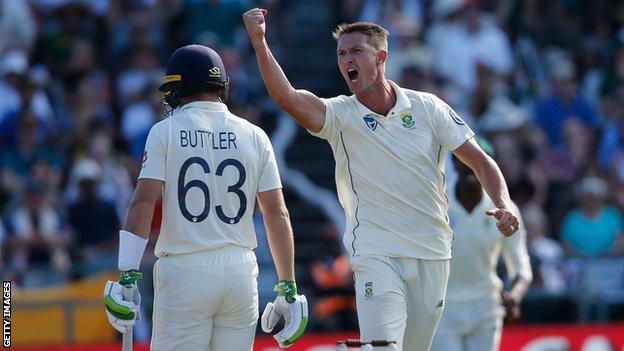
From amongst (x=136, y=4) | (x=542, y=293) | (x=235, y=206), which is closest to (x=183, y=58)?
(x=235, y=206)

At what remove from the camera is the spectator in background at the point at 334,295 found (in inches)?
593

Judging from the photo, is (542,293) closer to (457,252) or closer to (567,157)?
(567,157)

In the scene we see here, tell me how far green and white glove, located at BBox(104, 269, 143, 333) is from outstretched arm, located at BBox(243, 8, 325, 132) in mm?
1360

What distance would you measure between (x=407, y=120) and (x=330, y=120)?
1.58ft

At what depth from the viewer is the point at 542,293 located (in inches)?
615

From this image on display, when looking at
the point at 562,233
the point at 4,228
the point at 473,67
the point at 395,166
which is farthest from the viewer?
the point at 473,67

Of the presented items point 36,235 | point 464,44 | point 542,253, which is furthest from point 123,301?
point 464,44

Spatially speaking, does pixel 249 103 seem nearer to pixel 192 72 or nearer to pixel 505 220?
pixel 192 72

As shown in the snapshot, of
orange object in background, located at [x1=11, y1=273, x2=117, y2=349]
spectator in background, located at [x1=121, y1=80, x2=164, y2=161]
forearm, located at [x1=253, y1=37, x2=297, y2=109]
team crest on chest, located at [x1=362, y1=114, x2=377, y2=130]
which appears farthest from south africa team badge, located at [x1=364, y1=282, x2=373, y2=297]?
spectator in background, located at [x1=121, y1=80, x2=164, y2=161]

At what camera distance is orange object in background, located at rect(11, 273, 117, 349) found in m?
13.7

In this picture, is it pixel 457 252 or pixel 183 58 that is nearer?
pixel 183 58

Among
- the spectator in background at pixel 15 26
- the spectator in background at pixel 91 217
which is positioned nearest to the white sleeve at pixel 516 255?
the spectator in background at pixel 91 217

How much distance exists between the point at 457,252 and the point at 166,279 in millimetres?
2908

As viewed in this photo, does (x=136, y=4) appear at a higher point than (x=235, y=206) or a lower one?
higher
